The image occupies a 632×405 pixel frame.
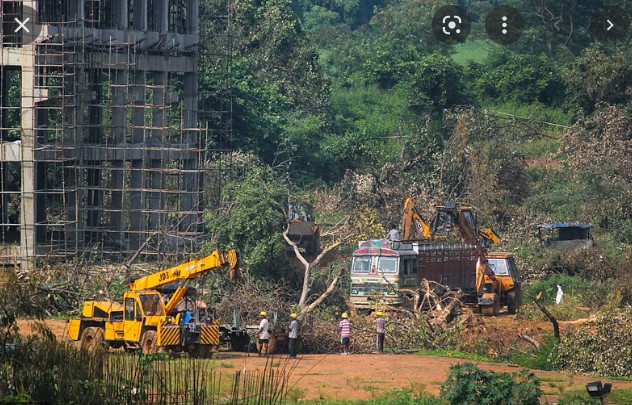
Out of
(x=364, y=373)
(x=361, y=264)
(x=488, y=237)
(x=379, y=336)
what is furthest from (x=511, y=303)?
(x=364, y=373)

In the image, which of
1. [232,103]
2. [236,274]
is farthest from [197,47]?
[236,274]

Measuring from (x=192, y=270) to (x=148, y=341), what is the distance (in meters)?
1.83

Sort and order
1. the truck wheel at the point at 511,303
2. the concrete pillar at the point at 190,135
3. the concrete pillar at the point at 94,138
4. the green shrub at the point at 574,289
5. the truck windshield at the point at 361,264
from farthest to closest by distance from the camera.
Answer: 1. the concrete pillar at the point at 190,135
2. the concrete pillar at the point at 94,138
3. the green shrub at the point at 574,289
4. the truck wheel at the point at 511,303
5. the truck windshield at the point at 361,264

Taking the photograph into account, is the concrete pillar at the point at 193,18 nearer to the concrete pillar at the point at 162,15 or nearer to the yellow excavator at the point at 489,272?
the concrete pillar at the point at 162,15

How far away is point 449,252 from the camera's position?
43375 mm

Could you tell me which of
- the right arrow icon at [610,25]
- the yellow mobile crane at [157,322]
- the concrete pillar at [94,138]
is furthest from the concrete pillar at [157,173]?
the right arrow icon at [610,25]

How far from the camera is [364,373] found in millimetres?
31875

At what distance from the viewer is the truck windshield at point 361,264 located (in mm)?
41469

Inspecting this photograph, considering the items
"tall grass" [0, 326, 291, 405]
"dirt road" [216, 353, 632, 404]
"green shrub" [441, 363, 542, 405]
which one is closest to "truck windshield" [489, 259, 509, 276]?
"dirt road" [216, 353, 632, 404]

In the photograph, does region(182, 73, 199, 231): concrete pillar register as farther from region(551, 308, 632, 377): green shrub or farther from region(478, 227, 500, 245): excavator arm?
region(551, 308, 632, 377): green shrub

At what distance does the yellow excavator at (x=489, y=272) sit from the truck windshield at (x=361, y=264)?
8.64 feet

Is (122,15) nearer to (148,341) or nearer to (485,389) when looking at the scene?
(148,341)

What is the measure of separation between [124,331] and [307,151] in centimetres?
2971

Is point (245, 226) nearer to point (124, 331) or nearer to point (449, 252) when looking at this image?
point (449, 252)
